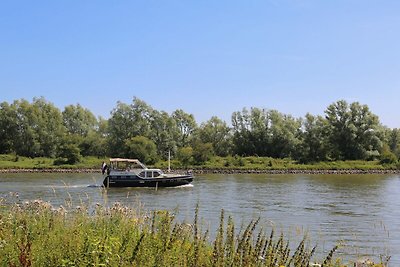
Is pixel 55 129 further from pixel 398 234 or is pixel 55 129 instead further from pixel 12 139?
pixel 398 234

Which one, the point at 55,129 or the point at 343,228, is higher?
the point at 55,129

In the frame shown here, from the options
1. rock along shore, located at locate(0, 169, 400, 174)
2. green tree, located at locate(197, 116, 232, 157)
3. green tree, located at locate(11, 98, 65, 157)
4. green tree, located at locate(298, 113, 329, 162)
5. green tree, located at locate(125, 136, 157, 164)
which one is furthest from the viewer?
green tree, located at locate(197, 116, 232, 157)

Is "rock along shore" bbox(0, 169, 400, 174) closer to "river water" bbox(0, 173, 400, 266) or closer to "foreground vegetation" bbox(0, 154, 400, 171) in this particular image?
"foreground vegetation" bbox(0, 154, 400, 171)

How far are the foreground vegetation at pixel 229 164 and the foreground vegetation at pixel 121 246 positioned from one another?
244 ft

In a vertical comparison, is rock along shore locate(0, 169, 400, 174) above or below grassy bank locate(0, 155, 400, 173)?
below

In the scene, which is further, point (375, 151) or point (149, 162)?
point (375, 151)

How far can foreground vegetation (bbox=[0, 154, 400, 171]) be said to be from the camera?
83562 millimetres

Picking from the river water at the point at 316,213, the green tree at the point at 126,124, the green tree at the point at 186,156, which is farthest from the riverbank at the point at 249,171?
the river water at the point at 316,213

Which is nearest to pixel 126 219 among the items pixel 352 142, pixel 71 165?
pixel 71 165

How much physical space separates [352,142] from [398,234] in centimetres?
7797

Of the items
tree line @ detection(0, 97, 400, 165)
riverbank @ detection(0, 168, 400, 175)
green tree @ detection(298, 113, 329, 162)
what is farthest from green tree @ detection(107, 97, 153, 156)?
green tree @ detection(298, 113, 329, 162)

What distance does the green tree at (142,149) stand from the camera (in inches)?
3465

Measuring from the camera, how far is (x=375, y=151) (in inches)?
3713

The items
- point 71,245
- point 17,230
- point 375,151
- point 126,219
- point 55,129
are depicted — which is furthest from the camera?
point 55,129
